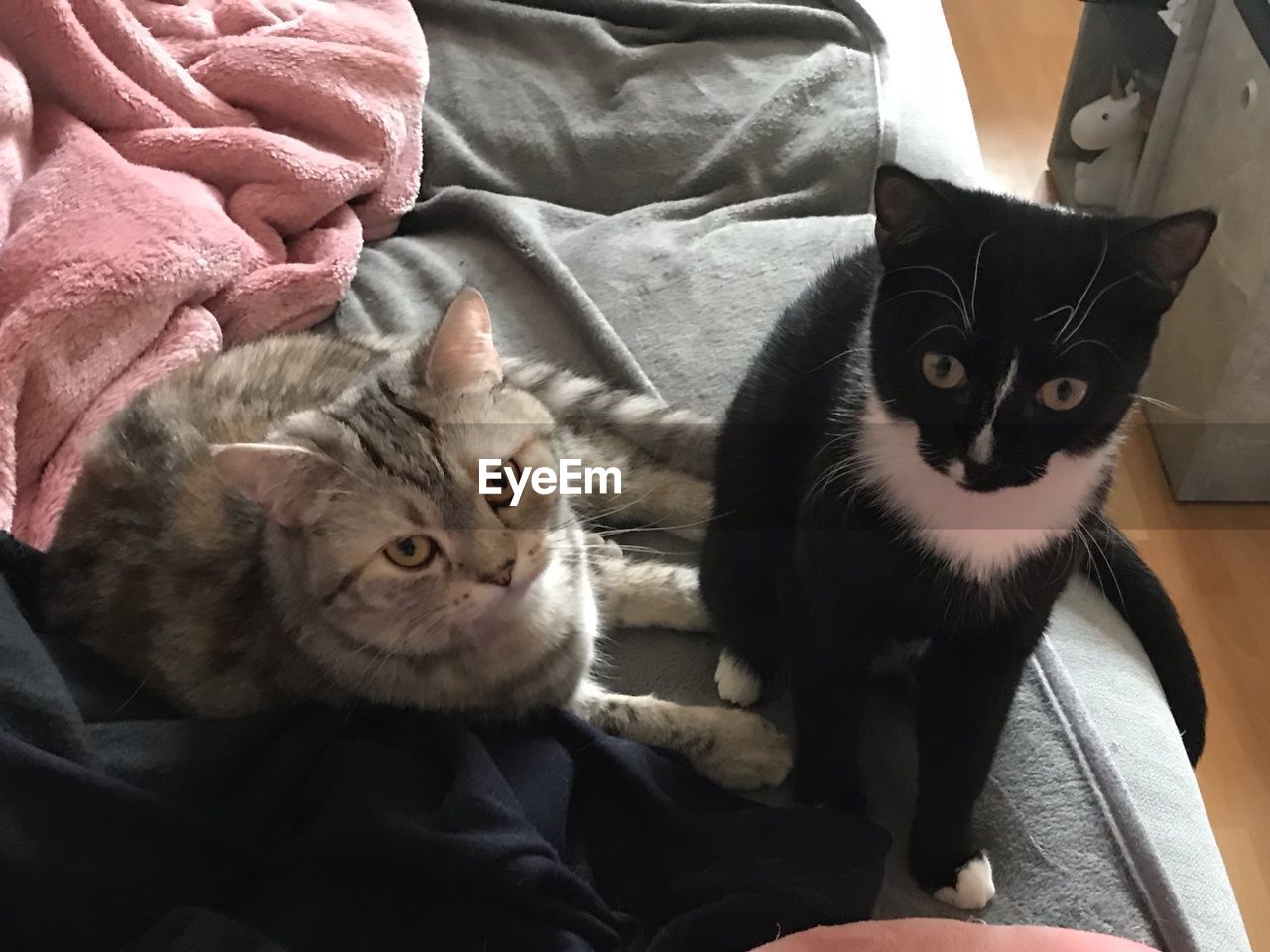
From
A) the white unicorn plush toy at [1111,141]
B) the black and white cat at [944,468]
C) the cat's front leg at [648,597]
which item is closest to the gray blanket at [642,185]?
the cat's front leg at [648,597]

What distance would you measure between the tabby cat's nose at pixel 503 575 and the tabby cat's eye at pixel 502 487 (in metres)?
0.06

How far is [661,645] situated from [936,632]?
1.27 feet

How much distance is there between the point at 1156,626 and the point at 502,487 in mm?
752

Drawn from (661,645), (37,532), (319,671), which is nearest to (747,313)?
(661,645)

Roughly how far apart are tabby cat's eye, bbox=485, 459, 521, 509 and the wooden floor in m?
1.20

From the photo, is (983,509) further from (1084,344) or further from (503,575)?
(503,575)

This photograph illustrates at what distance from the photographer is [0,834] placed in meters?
0.86

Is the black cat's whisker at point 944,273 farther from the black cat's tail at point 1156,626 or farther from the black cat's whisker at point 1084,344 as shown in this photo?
the black cat's tail at point 1156,626

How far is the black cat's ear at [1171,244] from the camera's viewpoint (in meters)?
0.84

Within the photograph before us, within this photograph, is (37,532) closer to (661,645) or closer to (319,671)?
(319,671)

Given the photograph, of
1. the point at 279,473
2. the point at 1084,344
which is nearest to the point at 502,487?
the point at 279,473

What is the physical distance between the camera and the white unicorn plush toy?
2291 mm

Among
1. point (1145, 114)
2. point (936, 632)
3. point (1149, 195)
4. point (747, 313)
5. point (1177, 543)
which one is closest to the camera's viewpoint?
point (936, 632)

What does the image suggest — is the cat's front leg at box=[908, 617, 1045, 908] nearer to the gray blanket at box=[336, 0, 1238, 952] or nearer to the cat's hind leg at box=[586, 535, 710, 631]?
the gray blanket at box=[336, 0, 1238, 952]
